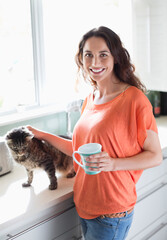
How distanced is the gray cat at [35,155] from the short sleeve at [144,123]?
1.53ft

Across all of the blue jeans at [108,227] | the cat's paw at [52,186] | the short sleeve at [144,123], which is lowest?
the blue jeans at [108,227]

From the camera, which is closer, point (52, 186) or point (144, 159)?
point (144, 159)

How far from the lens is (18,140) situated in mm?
1273

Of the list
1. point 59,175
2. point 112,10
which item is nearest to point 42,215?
point 59,175

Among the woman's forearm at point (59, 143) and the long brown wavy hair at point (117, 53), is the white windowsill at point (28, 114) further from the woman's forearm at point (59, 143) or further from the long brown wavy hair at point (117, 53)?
the long brown wavy hair at point (117, 53)

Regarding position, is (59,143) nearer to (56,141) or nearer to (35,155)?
(56,141)

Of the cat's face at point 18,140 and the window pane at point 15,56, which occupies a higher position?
the window pane at point 15,56

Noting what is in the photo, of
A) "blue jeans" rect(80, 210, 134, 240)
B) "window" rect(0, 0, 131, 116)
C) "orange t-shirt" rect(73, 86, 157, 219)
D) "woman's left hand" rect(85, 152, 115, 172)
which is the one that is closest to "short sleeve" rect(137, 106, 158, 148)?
"orange t-shirt" rect(73, 86, 157, 219)

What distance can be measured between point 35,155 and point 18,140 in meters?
0.13

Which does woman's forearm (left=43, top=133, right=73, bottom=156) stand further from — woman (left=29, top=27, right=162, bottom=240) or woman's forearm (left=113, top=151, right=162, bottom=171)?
woman's forearm (left=113, top=151, right=162, bottom=171)

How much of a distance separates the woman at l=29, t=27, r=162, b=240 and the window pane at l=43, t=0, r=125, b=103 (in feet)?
2.59

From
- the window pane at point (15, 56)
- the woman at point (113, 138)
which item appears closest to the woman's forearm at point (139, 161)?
the woman at point (113, 138)

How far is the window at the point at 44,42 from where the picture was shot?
6.17 ft

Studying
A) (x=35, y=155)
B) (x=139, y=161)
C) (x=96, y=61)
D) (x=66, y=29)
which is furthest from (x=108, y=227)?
(x=66, y=29)
